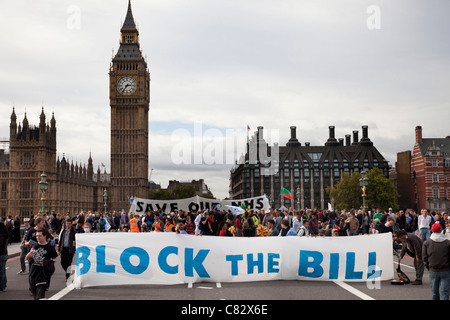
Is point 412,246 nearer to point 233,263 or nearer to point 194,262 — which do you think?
point 233,263

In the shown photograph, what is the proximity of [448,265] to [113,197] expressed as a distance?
338 feet

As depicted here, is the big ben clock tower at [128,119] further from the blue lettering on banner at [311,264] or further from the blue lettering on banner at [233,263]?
the blue lettering on banner at [311,264]

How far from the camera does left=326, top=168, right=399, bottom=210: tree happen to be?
9919 centimetres

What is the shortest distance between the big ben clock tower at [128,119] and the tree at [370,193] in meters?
39.9

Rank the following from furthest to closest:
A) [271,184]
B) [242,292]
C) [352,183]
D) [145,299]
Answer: [271,184] < [352,183] < [242,292] < [145,299]

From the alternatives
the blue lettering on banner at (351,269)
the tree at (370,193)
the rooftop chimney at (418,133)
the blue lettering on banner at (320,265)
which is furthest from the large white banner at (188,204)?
the rooftop chimney at (418,133)

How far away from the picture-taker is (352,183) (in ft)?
332

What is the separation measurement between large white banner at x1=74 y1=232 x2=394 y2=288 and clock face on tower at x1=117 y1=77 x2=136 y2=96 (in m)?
101

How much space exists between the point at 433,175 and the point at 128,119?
61116 mm

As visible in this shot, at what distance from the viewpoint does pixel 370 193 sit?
328 feet

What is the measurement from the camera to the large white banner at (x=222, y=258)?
14.3 m

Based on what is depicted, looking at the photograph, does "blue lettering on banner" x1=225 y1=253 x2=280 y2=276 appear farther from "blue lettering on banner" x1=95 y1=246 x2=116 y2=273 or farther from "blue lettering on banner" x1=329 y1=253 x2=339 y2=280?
"blue lettering on banner" x1=95 y1=246 x2=116 y2=273
